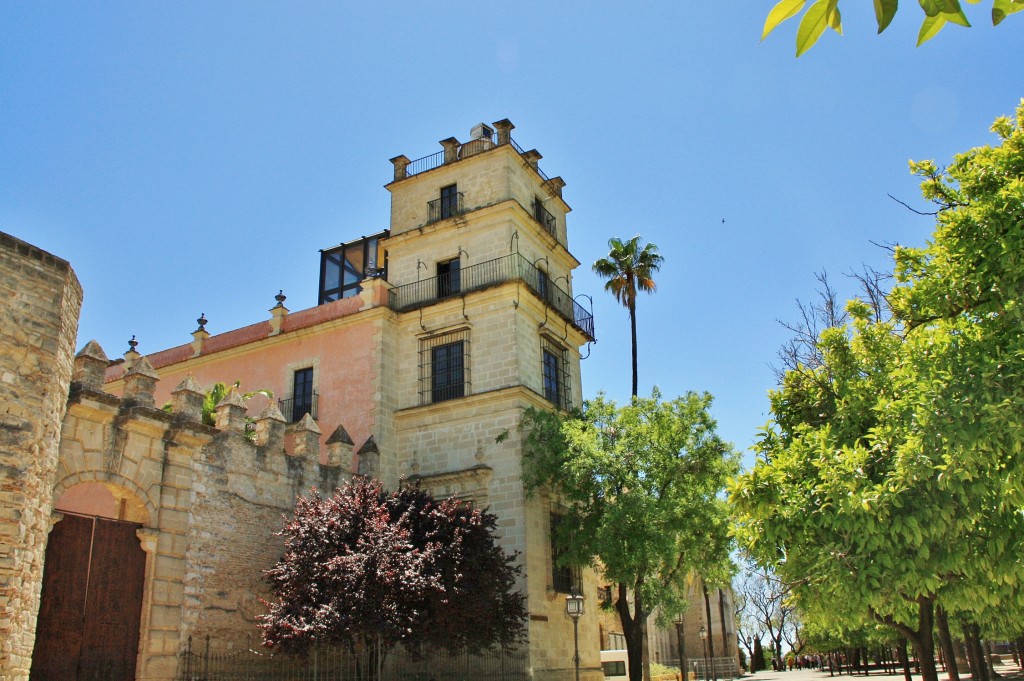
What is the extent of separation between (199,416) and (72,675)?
17.2ft

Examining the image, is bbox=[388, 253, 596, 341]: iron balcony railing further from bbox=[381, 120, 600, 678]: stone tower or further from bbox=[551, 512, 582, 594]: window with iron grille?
bbox=[551, 512, 582, 594]: window with iron grille

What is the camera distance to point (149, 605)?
48.9 feet

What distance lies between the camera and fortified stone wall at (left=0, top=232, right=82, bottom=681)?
10102 millimetres

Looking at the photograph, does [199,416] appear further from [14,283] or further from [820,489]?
[820,489]

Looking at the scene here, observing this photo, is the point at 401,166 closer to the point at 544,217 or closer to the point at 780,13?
the point at 544,217

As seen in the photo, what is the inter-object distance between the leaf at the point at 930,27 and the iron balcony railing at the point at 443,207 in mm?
23049

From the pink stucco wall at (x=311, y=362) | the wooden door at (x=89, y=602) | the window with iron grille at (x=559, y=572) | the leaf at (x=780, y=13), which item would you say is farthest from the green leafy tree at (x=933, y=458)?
the pink stucco wall at (x=311, y=362)

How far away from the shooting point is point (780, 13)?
203cm

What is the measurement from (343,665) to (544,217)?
1505 cm

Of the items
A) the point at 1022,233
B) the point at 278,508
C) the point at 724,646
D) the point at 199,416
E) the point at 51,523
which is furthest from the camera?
the point at 724,646

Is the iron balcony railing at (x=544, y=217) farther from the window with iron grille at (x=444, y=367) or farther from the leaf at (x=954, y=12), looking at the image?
the leaf at (x=954, y=12)

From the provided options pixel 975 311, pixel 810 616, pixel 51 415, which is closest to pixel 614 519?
pixel 810 616

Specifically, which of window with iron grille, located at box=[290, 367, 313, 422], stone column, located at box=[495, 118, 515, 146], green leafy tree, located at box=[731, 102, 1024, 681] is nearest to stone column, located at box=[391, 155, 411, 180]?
stone column, located at box=[495, 118, 515, 146]

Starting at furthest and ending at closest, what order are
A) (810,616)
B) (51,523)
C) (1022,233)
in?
(51,523) → (810,616) → (1022,233)
